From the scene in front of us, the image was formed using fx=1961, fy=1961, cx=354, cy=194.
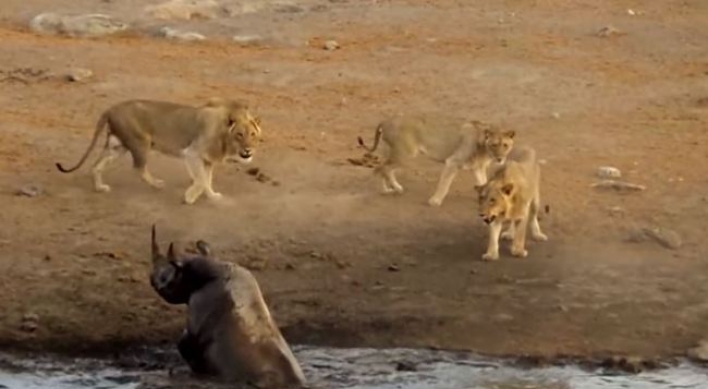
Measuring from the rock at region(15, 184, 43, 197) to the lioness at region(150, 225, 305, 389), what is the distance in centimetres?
325

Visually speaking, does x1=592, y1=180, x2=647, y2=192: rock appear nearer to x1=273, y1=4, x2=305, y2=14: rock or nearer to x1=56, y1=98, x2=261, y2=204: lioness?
x1=56, y1=98, x2=261, y2=204: lioness

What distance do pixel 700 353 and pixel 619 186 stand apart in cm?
316

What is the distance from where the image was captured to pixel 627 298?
11320 millimetres

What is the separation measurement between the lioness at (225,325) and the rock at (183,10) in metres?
10.0

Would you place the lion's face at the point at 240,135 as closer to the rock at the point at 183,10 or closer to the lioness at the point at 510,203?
the lioness at the point at 510,203

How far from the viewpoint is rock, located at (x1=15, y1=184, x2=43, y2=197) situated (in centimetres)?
1316

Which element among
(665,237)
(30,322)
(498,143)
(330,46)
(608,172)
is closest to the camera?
(30,322)

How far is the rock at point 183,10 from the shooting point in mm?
19906

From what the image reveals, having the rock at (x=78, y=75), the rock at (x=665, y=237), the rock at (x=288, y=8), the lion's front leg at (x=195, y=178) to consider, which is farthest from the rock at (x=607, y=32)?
the lion's front leg at (x=195, y=178)

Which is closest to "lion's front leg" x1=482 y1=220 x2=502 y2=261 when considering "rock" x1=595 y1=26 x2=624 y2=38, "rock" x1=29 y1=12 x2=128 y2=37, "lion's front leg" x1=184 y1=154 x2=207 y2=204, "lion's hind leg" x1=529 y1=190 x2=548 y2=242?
"lion's hind leg" x1=529 y1=190 x2=548 y2=242

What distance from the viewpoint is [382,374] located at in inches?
398

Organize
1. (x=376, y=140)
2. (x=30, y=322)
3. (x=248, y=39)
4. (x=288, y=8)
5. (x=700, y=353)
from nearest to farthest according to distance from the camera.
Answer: (x=700, y=353), (x=30, y=322), (x=376, y=140), (x=248, y=39), (x=288, y=8)

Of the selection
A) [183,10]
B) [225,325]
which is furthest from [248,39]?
[225,325]

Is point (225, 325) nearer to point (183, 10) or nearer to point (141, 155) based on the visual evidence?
point (141, 155)
